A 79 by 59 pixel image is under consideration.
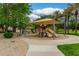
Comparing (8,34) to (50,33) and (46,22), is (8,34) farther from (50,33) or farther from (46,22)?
(50,33)

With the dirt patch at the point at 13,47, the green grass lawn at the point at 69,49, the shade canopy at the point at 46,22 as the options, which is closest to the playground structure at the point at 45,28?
the shade canopy at the point at 46,22

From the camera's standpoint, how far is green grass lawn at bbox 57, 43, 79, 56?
26.8 feet

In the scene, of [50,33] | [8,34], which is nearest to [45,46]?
[50,33]

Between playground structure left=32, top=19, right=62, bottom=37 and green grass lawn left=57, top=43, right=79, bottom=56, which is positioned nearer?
green grass lawn left=57, top=43, right=79, bottom=56

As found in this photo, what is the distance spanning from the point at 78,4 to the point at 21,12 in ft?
4.57

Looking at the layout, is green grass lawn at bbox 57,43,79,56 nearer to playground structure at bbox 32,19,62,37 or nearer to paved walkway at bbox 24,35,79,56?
paved walkway at bbox 24,35,79,56

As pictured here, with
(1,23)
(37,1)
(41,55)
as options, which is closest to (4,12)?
(1,23)

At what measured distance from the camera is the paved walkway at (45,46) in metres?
8.29

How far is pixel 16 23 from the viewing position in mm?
8656

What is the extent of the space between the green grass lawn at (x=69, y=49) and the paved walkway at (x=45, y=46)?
0.36 ft

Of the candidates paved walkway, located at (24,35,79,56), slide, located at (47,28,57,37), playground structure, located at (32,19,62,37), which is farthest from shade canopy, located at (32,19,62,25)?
paved walkway, located at (24,35,79,56)

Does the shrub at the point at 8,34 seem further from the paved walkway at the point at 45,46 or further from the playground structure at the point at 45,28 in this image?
the playground structure at the point at 45,28

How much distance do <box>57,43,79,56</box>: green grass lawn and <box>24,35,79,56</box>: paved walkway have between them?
109 millimetres

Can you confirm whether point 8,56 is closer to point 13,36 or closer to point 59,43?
point 13,36
